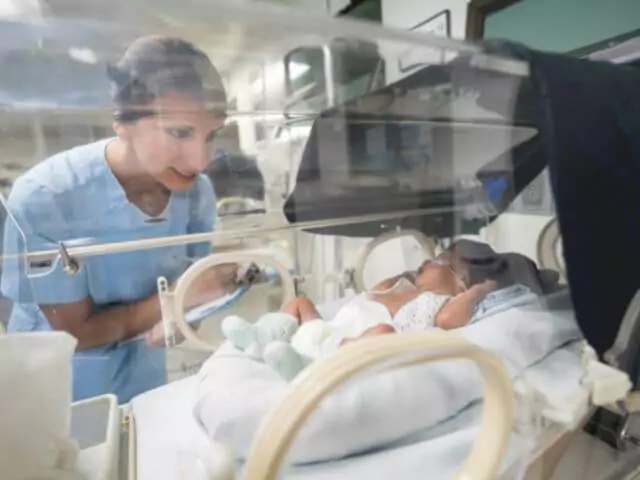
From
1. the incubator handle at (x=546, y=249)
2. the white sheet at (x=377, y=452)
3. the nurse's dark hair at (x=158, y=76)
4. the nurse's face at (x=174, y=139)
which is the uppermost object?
the nurse's dark hair at (x=158, y=76)

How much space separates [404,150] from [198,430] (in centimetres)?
94

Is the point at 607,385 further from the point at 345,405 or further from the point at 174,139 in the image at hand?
the point at 174,139

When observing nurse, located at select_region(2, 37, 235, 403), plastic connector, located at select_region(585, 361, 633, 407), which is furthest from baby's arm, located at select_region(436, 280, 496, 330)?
nurse, located at select_region(2, 37, 235, 403)

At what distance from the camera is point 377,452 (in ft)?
1.91

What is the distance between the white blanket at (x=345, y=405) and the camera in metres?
0.55

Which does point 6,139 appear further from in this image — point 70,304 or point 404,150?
point 404,150

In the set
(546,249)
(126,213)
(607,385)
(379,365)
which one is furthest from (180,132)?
(546,249)

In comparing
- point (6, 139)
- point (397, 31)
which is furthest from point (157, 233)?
point (397, 31)

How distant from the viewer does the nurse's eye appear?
2.93ft

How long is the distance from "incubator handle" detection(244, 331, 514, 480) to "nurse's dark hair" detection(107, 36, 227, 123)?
24.7 inches

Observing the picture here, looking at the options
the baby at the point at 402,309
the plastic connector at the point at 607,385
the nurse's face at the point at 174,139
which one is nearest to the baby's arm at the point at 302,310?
the baby at the point at 402,309

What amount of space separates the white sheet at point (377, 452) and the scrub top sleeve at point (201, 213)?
0.37 meters

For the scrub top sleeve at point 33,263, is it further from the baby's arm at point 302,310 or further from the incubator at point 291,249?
the baby's arm at point 302,310

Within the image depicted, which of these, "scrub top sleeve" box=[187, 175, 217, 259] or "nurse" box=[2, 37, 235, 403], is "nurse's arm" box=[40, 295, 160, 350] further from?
"scrub top sleeve" box=[187, 175, 217, 259]
